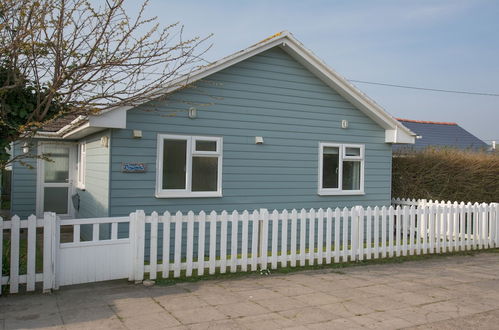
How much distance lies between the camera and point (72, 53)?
22.1ft

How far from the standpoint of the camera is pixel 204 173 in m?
10.0

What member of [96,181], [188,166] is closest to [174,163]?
[188,166]

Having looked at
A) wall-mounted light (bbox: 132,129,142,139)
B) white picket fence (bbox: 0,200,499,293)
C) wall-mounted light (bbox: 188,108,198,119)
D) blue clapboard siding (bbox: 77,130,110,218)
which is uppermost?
wall-mounted light (bbox: 188,108,198,119)

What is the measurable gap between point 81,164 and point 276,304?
330 inches

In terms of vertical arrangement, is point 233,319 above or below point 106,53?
below

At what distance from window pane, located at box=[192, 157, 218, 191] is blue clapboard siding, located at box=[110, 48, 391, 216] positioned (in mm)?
241

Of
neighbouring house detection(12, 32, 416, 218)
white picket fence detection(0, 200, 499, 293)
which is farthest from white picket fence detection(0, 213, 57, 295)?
neighbouring house detection(12, 32, 416, 218)

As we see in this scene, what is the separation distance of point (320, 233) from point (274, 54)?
4.61 metres

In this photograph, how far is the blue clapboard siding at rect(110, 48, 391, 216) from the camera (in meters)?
9.32

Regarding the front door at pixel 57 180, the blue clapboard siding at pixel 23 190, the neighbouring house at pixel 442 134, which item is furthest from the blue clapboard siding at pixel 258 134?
the neighbouring house at pixel 442 134

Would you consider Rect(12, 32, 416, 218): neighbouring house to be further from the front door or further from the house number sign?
the front door

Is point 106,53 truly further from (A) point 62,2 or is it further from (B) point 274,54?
(B) point 274,54

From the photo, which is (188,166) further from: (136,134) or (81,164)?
(81,164)

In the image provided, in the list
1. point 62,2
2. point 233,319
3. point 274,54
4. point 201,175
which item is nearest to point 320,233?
point 201,175
